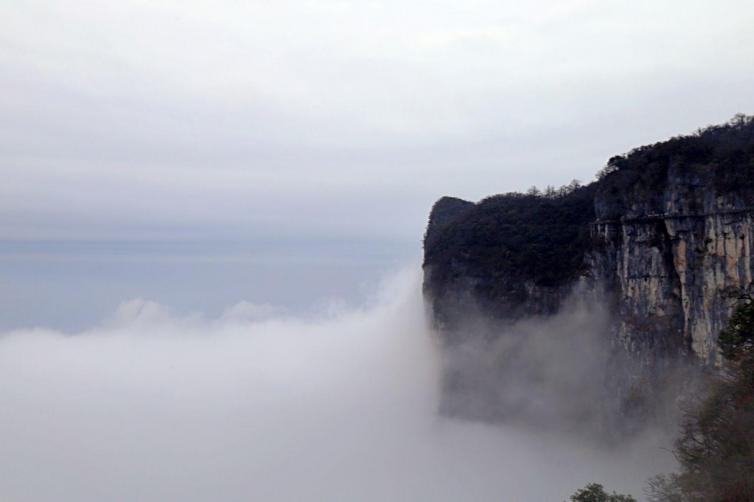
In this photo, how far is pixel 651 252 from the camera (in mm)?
35562

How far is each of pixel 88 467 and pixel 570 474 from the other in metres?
54.9

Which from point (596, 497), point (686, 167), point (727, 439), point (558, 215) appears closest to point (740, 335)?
point (727, 439)

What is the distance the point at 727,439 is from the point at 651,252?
55.3 feet

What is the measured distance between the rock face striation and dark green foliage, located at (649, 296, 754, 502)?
6.81 meters

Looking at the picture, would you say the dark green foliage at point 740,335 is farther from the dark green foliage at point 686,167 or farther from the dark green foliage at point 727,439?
the dark green foliage at point 686,167

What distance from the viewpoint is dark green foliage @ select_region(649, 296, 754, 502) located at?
17802 mm

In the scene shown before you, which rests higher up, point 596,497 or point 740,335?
point 740,335

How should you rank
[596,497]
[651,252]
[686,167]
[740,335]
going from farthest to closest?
[651,252], [686,167], [740,335], [596,497]

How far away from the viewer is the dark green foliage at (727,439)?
17802 mm

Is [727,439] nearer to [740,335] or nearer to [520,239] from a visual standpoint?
[740,335]

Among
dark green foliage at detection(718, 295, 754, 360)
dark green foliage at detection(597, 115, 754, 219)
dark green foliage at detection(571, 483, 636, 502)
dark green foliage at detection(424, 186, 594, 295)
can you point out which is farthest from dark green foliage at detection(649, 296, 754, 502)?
dark green foliage at detection(424, 186, 594, 295)

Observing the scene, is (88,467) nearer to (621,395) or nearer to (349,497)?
(349,497)

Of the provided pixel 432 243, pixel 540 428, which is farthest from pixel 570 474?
pixel 432 243

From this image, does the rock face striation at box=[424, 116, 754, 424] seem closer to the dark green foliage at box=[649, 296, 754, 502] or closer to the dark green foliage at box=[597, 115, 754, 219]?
the dark green foliage at box=[597, 115, 754, 219]
